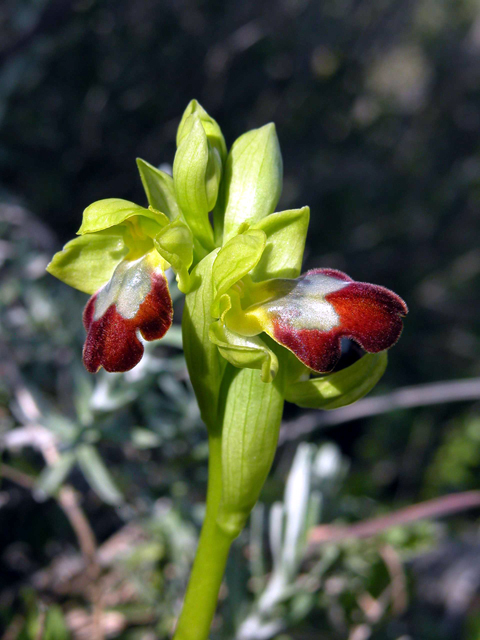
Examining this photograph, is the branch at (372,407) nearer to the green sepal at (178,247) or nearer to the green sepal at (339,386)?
the green sepal at (339,386)

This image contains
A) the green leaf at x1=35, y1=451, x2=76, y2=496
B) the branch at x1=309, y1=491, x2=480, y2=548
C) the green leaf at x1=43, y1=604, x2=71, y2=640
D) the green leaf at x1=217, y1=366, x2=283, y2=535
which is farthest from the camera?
the branch at x1=309, y1=491, x2=480, y2=548

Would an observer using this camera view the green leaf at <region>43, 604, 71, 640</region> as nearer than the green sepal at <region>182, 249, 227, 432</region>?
No

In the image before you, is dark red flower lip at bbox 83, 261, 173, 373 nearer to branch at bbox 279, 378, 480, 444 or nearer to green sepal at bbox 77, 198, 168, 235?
green sepal at bbox 77, 198, 168, 235

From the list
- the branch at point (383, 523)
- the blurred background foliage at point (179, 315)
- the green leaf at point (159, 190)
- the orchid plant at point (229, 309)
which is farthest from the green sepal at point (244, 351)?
the branch at point (383, 523)

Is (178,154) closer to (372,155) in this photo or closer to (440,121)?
(372,155)

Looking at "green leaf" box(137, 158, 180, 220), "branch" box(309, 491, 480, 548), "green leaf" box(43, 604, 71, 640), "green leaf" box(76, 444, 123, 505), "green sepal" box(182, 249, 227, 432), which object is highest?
"green leaf" box(137, 158, 180, 220)

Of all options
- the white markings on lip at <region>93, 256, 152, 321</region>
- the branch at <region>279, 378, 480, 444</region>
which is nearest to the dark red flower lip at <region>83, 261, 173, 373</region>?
the white markings on lip at <region>93, 256, 152, 321</region>

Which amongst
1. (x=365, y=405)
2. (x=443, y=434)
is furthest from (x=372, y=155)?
(x=365, y=405)

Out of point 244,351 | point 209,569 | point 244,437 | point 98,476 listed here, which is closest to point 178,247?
point 244,351

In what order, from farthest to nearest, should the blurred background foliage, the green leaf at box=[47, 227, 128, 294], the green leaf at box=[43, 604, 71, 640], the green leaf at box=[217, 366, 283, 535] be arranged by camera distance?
the blurred background foliage, the green leaf at box=[43, 604, 71, 640], the green leaf at box=[47, 227, 128, 294], the green leaf at box=[217, 366, 283, 535]
